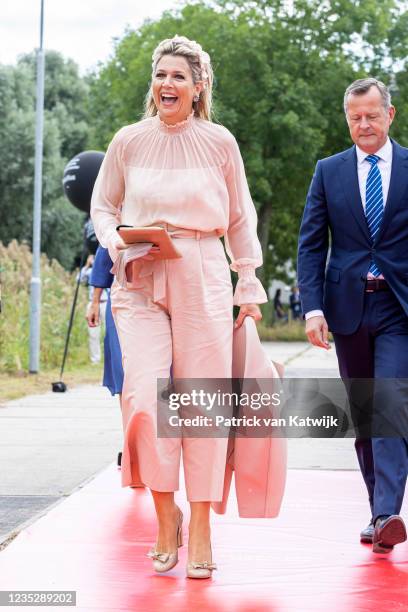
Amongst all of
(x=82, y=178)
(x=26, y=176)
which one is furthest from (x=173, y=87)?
(x=26, y=176)

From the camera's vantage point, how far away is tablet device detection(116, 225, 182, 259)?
450cm

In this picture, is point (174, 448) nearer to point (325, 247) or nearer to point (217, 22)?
point (325, 247)

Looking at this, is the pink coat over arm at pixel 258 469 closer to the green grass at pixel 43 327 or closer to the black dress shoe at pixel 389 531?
the black dress shoe at pixel 389 531

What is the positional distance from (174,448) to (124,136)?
52.1 inches

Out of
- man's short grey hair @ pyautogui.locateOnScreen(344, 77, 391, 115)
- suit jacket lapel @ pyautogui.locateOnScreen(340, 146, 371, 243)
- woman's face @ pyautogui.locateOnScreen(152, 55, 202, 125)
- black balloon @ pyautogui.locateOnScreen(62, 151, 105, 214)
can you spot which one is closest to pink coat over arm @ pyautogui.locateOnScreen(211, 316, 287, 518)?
suit jacket lapel @ pyautogui.locateOnScreen(340, 146, 371, 243)

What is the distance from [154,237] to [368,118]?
1.33 m

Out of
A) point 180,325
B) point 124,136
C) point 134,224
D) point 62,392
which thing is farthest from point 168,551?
point 62,392

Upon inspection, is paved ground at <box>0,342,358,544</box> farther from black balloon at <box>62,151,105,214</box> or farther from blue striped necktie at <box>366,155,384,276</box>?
blue striped necktie at <box>366,155,384,276</box>

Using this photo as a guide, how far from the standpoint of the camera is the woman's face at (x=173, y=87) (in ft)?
15.7

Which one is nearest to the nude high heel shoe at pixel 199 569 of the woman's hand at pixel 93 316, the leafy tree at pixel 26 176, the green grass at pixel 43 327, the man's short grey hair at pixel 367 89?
the man's short grey hair at pixel 367 89

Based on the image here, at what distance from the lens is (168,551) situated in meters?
4.68

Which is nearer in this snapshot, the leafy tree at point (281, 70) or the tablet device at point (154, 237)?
the tablet device at point (154, 237)

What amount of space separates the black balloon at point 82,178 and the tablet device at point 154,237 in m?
5.32

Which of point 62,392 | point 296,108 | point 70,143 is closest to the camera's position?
point 62,392
